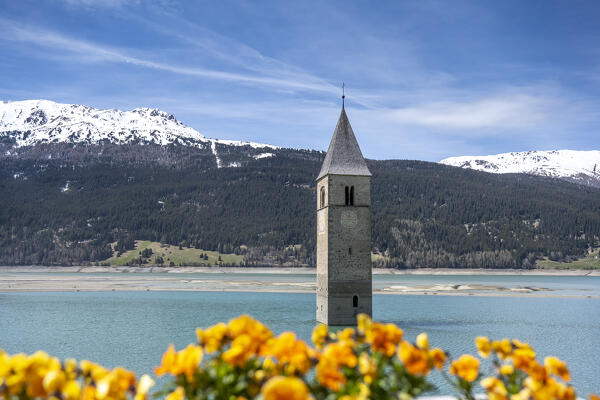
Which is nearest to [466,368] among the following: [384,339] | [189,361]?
[384,339]

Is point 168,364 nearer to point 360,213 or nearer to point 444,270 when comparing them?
point 360,213

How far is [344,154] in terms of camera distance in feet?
159

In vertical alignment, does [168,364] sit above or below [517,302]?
above

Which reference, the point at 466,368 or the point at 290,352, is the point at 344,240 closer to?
the point at 466,368

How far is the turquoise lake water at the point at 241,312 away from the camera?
39147 millimetres

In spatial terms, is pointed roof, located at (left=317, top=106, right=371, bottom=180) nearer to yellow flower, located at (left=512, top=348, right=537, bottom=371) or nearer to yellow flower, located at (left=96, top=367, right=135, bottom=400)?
yellow flower, located at (left=512, top=348, right=537, bottom=371)

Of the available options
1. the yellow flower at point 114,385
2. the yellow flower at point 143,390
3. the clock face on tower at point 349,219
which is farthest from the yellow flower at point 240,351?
the clock face on tower at point 349,219

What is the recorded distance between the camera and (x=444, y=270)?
186 m

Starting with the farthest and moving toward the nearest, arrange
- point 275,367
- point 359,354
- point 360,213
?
point 360,213 < point 359,354 < point 275,367

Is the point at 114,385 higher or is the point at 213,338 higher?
the point at 213,338

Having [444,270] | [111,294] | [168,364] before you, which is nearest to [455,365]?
[168,364]

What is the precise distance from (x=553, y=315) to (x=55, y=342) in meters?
46.6

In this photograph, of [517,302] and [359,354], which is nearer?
[359,354]

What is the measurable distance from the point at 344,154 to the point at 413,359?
42704 mm
